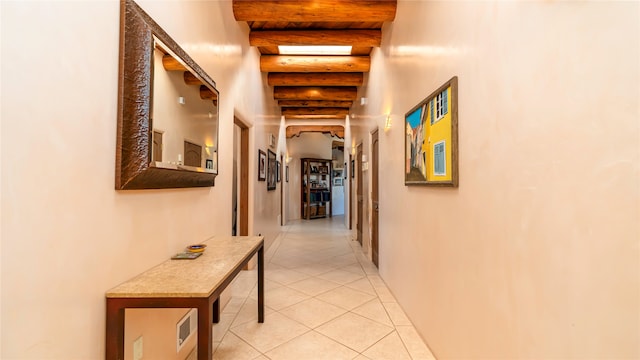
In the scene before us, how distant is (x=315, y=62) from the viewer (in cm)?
426

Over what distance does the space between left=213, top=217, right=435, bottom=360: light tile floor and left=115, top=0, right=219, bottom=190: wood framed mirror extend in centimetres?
124

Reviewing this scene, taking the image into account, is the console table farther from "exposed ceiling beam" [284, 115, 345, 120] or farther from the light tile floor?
"exposed ceiling beam" [284, 115, 345, 120]

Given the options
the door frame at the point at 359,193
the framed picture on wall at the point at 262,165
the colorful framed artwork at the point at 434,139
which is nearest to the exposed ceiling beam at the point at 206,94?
the colorful framed artwork at the point at 434,139

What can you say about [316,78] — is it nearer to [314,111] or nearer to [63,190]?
[314,111]

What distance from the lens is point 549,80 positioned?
2.99 feet

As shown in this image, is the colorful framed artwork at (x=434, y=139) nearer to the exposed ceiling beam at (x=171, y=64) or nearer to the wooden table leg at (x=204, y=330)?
the wooden table leg at (x=204, y=330)

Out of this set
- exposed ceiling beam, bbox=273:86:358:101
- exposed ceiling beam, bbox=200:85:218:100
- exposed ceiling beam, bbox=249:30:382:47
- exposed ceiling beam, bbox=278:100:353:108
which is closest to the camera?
exposed ceiling beam, bbox=200:85:218:100

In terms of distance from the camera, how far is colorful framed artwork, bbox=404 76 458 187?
1.56 meters

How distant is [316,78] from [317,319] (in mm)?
3885

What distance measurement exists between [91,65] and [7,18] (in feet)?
0.92

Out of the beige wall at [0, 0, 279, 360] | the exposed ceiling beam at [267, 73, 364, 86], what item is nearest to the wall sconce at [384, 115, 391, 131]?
the exposed ceiling beam at [267, 73, 364, 86]

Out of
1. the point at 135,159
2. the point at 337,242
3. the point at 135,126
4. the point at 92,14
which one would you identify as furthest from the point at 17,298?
the point at 337,242

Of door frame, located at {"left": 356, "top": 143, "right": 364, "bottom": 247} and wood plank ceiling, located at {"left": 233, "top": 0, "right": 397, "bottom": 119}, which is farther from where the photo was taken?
door frame, located at {"left": 356, "top": 143, "right": 364, "bottom": 247}

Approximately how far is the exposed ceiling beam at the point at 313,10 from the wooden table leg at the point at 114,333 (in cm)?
A: 274
